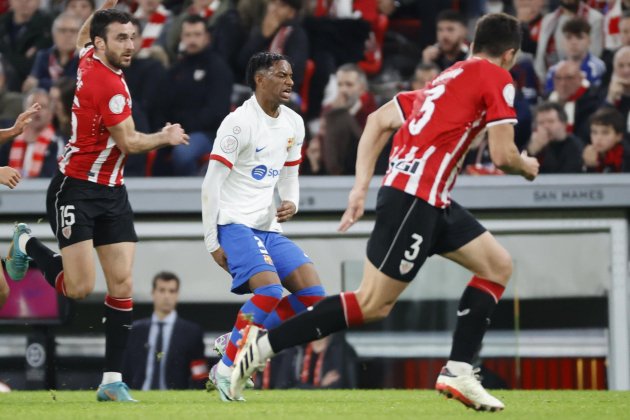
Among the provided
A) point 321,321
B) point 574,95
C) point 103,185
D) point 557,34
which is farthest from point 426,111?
point 557,34

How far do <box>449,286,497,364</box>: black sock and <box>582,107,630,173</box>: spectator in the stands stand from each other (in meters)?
5.35

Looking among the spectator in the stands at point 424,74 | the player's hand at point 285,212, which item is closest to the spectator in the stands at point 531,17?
the spectator in the stands at point 424,74

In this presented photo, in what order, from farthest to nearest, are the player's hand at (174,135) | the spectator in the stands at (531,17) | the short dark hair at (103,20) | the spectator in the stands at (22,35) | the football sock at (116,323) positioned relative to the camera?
the spectator in the stands at (22,35) < the spectator in the stands at (531,17) < the football sock at (116,323) < the short dark hair at (103,20) < the player's hand at (174,135)

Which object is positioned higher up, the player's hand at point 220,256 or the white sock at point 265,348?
the player's hand at point 220,256

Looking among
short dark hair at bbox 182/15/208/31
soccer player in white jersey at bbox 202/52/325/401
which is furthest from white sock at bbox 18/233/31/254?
short dark hair at bbox 182/15/208/31

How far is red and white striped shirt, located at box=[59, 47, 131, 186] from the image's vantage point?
24.9 ft

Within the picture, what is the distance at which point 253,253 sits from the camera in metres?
7.83

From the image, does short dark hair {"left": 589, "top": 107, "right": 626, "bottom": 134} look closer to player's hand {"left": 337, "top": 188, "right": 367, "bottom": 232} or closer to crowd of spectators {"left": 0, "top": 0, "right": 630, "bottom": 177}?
crowd of spectators {"left": 0, "top": 0, "right": 630, "bottom": 177}

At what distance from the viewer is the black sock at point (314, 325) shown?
21.4 ft

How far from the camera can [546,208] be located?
11727 mm

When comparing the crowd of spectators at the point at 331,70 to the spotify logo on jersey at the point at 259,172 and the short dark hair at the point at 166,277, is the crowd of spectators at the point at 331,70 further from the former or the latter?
the spotify logo on jersey at the point at 259,172

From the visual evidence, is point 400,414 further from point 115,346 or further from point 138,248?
point 138,248

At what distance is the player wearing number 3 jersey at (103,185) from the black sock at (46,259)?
0.22 metres

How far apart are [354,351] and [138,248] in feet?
6.97
